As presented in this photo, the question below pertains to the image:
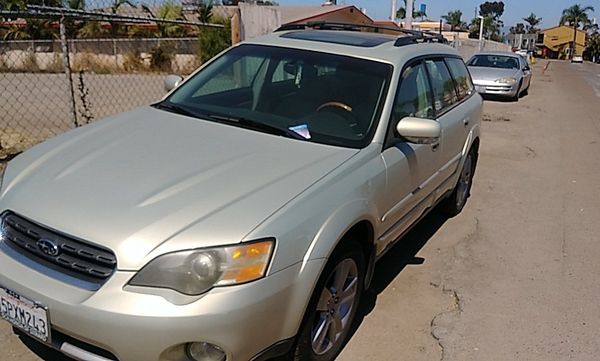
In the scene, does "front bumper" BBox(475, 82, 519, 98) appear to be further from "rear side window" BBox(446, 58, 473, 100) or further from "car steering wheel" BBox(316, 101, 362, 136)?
"car steering wheel" BBox(316, 101, 362, 136)

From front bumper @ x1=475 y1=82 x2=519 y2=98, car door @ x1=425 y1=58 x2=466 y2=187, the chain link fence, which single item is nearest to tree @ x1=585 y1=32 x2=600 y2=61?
the chain link fence

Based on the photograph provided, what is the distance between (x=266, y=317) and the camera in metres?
2.26

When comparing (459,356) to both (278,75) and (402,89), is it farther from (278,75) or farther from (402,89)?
(278,75)

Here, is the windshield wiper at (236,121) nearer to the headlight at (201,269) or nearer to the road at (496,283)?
the headlight at (201,269)

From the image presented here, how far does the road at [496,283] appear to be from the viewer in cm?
323

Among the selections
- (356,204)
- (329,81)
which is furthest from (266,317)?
(329,81)

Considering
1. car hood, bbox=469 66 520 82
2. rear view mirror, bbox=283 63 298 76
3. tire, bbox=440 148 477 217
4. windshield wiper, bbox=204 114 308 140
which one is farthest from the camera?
car hood, bbox=469 66 520 82

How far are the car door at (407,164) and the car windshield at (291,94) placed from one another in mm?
184

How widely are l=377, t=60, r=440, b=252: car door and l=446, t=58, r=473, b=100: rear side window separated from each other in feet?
3.35

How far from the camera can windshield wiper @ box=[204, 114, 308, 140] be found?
3.23m

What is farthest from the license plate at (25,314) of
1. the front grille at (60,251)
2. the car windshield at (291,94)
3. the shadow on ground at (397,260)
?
the shadow on ground at (397,260)

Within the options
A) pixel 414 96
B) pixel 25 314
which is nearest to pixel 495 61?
pixel 414 96

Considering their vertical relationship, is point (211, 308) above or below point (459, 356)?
above

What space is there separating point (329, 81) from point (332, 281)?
145 centimetres
